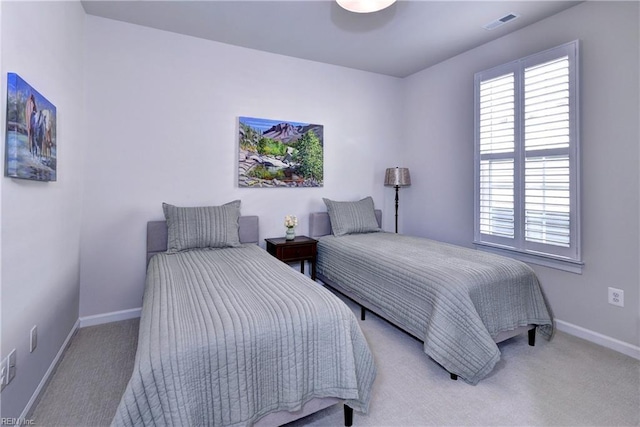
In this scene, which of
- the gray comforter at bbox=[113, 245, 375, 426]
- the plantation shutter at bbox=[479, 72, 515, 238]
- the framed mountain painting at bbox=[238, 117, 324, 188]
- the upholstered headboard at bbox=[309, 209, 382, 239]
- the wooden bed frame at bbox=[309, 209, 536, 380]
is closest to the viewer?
the gray comforter at bbox=[113, 245, 375, 426]

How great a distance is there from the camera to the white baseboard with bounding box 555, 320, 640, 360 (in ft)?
7.55

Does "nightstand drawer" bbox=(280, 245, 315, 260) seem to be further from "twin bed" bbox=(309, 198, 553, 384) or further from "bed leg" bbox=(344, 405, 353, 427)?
"bed leg" bbox=(344, 405, 353, 427)

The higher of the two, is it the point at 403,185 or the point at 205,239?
the point at 403,185

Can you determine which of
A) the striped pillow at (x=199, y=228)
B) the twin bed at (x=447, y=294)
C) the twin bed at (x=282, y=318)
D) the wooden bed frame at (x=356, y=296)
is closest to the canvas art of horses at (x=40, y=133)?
the twin bed at (x=282, y=318)

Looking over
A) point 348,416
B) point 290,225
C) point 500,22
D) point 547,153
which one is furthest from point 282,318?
point 500,22

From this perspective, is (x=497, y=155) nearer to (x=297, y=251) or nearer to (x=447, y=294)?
(x=447, y=294)

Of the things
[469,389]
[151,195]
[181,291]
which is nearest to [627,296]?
[469,389]

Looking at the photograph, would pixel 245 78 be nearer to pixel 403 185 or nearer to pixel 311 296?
pixel 403 185

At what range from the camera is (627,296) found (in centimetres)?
235

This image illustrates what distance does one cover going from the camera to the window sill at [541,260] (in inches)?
103

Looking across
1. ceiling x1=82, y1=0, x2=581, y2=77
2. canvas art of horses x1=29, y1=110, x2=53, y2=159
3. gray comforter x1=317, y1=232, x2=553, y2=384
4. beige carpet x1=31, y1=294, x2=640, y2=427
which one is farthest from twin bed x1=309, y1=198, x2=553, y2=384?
canvas art of horses x1=29, y1=110, x2=53, y2=159

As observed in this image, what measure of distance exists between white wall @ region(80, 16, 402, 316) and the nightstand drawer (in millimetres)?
419

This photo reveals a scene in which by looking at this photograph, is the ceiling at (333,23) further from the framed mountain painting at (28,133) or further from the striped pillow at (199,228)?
the striped pillow at (199,228)

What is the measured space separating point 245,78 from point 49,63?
1773mm
